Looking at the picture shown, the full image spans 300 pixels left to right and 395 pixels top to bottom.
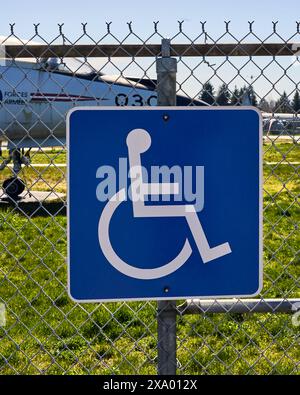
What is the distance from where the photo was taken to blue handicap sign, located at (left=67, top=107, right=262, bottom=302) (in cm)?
233

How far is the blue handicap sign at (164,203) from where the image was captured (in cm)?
233

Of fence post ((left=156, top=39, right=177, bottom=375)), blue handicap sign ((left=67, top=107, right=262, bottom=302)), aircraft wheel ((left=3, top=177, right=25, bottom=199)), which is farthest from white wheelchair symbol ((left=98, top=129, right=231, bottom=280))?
aircraft wheel ((left=3, top=177, right=25, bottom=199))

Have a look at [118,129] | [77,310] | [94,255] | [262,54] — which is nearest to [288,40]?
[262,54]

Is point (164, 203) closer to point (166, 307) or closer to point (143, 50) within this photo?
point (166, 307)

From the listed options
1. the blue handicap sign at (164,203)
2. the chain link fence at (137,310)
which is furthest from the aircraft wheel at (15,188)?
the blue handicap sign at (164,203)

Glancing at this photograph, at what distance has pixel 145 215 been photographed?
236 centimetres

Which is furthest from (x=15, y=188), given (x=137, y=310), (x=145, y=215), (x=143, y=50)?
(x=145, y=215)

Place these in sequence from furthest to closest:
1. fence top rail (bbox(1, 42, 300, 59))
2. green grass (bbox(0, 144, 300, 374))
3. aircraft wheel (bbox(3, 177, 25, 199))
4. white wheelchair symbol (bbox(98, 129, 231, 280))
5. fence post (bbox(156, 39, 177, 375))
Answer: aircraft wheel (bbox(3, 177, 25, 199)) → green grass (bbox(0, 144, 300, 374)) → fence top rail (bbox(1, 42, 300, 59)) → fence post (bbox(156, 39, 177, 375)) → white wheelchair symbol (bbox(98, 129, 231, 280))

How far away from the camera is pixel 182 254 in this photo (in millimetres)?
2398

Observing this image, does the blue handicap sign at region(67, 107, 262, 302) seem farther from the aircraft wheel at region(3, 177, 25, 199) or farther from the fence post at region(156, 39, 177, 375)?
the aircraft wheel at region(3, 177, 25, 199)

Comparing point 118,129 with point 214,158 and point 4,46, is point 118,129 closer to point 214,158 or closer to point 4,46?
point 214,158

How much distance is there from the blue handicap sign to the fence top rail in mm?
394

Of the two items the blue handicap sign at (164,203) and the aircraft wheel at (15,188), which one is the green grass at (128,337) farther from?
the aircraft wheel at (15,188)
